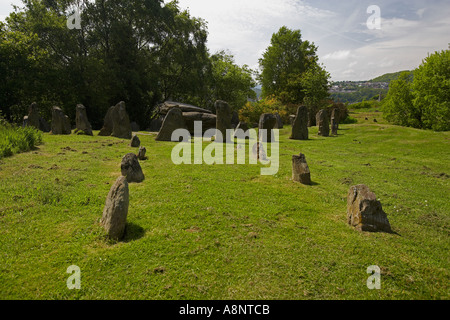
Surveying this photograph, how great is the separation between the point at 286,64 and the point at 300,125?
109 feet

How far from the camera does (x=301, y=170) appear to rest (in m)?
9.39

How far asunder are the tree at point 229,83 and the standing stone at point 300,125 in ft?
84.4

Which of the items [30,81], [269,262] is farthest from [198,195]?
[30,81]

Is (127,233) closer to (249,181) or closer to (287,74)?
(249,181)

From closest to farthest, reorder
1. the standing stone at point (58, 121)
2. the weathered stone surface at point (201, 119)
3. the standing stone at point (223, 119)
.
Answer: the standing stone at point (223, 119) < the standing stone at point (58, 121) < the weathered stone surface at point (201, 119)

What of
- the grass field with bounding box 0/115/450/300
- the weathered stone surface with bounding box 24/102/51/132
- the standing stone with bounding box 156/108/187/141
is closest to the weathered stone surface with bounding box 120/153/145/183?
the grass field with bounding box 0/115/450/300

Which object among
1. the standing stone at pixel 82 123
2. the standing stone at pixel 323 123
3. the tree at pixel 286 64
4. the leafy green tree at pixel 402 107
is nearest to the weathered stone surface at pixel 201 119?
the standing stone at pixel 82 123

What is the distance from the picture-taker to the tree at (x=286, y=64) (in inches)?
1843

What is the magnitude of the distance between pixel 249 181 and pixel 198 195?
2516mm

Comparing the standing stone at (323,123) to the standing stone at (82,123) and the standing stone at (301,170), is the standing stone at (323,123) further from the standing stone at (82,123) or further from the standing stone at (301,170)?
the standing stone at (82,123)

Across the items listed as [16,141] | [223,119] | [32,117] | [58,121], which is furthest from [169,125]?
[32,117]

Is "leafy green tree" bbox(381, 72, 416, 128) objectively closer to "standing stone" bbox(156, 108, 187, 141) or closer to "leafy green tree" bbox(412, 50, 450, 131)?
"leafy green tree" bbox(412, 50, 450, 131)

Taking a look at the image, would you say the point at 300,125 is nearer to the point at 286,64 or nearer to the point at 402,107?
the point at 402,107

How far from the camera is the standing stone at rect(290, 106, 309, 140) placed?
21531 mm
